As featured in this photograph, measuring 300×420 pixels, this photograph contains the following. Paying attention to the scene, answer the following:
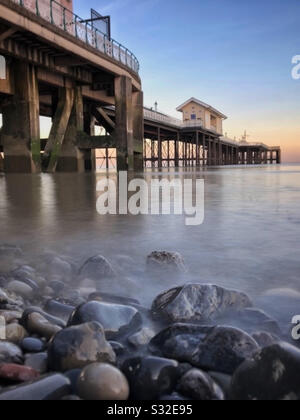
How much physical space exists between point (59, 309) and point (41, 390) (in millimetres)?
579

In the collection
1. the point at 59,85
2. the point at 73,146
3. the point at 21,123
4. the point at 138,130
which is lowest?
the point at 73,146

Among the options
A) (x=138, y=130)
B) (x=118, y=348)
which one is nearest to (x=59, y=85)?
(x=138, y=130)

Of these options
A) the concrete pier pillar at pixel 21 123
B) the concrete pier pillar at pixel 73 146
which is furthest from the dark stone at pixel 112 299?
the concrete pier pillar at pixel 73 146

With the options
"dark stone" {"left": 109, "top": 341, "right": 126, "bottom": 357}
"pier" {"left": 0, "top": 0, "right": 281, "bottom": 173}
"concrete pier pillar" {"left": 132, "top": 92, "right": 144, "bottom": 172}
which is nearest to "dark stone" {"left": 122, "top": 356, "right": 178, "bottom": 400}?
"dark stone" {"left": 109, "top": 341, "right": 126, "bottom": 357}

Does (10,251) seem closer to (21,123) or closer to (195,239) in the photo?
(195,239)

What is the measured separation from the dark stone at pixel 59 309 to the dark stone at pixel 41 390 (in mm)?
494

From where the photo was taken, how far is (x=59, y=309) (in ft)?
4.80

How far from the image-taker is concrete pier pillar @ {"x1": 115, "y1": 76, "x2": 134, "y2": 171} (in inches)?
781

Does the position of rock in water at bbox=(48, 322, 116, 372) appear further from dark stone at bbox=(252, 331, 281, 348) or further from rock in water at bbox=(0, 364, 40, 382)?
dark stone at bbox=(252, 331, 281, 348)

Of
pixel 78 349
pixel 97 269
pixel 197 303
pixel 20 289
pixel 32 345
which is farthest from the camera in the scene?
pixel 97 269

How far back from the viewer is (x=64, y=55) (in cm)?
1700

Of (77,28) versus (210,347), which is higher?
(77,28)

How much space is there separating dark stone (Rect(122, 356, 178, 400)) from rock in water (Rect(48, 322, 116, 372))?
0.09m
